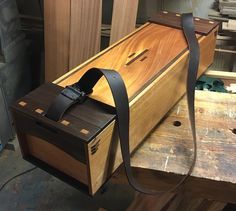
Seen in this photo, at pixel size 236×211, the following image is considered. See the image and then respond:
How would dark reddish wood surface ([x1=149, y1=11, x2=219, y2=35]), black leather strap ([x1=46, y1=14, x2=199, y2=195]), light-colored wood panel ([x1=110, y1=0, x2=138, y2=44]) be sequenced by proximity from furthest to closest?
light-colored wood panel ([x1=110, y1=0, x2=138, y2=44])
dark reddish wood surface ([x1=149, y1=11, x2=219, y2=35])
black leather strap ([x1=46, y1=14, x2=199, y2=195])

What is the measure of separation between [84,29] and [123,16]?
0.16 m

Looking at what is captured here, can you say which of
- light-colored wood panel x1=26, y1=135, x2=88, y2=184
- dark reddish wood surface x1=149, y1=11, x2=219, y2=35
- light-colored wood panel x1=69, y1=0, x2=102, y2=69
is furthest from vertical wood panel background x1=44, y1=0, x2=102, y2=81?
light-colored wood panel x1=26, y1=135, x2=88, y2=184

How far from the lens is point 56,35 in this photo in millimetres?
1258

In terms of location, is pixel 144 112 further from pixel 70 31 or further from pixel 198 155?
pixel 70 31

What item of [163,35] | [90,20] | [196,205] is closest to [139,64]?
[163,35]

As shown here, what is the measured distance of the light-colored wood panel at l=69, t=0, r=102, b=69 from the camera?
3.85ft

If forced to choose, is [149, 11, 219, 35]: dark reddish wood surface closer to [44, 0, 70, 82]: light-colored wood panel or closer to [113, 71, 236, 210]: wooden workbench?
[113, 71, 236, 210]: wooden workbench

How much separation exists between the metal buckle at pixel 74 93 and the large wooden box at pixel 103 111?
0.02 metres

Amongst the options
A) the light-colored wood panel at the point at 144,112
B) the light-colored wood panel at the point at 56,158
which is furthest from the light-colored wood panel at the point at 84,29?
the light-colored wood panel at the point at 56,158

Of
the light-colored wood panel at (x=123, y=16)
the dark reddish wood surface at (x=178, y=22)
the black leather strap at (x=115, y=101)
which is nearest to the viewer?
the black leather strap at (x=115, y=101)

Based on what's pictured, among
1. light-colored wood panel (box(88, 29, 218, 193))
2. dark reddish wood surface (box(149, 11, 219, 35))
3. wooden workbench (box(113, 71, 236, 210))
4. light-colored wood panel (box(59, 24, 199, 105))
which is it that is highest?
dark reddish wood surface (box(149, 11, 219, 35))

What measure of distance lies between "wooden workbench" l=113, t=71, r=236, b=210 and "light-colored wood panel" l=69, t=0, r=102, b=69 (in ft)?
1.86

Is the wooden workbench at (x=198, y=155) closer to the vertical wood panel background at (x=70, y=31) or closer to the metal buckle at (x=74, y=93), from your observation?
the metal buckle at (x=74, y=93)

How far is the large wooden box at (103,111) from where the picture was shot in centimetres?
57
